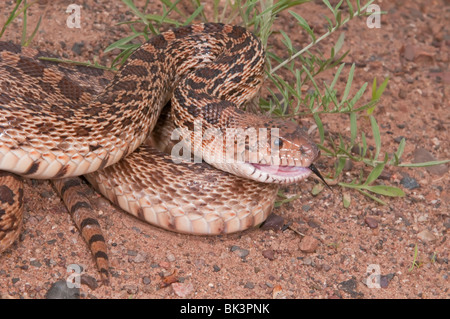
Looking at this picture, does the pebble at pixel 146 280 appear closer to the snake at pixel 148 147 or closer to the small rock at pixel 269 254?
the snake at pixel 148 147

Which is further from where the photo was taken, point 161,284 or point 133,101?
point 133,101

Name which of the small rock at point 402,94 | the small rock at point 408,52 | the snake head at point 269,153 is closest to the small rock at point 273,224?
the snake head at point 269,153

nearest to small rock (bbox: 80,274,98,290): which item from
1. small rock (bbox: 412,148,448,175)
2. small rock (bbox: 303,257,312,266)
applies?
small rock (bbox: 303,257,312,266)

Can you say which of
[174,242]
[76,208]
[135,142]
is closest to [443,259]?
[174,242]

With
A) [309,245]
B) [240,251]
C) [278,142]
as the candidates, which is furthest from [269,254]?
[278,142]

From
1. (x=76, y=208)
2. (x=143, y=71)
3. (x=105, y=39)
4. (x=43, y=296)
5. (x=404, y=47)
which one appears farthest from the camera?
(x=404, y=47)

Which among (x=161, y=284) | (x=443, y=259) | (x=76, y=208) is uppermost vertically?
(x=76, y=208)

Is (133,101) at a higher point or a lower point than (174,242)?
higher

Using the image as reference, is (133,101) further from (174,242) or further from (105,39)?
(105,39)
